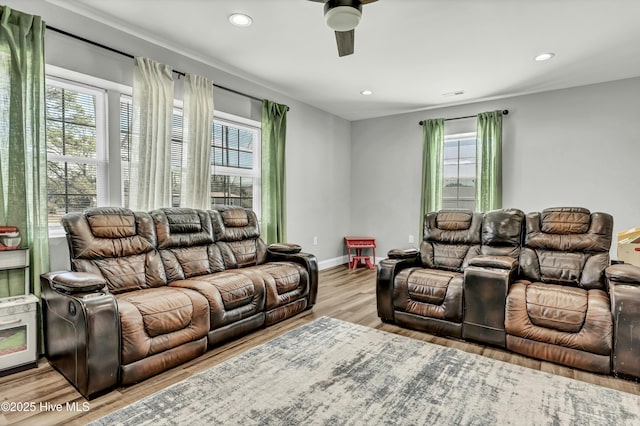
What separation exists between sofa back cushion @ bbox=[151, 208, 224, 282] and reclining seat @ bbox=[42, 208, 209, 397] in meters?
0.10

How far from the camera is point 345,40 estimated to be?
254 centimetres

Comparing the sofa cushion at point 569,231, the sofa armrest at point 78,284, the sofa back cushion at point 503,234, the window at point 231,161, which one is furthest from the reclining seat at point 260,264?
the sofa cushion at point 569,231

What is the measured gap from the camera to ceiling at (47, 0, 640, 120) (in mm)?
2762

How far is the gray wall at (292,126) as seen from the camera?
2.81m

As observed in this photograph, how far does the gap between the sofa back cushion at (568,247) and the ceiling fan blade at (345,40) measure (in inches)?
93.5

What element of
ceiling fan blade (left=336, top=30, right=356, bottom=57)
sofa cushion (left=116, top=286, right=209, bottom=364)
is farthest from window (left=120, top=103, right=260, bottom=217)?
ceiling fan blade (left=336, top=30, right=356, bottom=57)

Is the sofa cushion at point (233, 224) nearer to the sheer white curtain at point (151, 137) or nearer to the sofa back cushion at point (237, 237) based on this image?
the sofa back cushion at point (237, 237)

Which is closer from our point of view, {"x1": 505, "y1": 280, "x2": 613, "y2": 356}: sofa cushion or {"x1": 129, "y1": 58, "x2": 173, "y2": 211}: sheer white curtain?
{"x1": 505, "y1": 280, "x2": 613, "y2": 356}: sofa cushion

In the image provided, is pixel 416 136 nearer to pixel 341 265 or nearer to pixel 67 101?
pixel 341 265

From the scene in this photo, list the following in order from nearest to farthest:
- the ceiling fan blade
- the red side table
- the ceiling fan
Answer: the ceiling fan → the ceiling fan blade → the red side table

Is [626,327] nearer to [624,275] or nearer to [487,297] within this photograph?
[624,275]

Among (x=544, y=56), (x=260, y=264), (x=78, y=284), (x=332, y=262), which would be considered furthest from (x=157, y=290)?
(x=544, y=56)

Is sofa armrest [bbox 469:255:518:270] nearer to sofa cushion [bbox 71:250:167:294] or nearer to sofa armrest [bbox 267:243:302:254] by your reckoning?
sofa armrest [bbox 267:243:302:254]

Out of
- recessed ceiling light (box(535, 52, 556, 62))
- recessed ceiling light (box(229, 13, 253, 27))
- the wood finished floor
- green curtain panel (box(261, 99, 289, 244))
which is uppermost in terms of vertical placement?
recessed ceiling light (box(535, 52, 556, 62))
